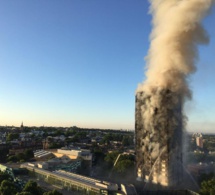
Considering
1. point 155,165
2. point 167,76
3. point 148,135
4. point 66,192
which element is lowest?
point 66,192

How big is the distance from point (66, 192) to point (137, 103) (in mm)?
18510

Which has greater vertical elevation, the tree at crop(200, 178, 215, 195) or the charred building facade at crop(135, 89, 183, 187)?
the charred building facade at crop(135, 89, 183, 187)

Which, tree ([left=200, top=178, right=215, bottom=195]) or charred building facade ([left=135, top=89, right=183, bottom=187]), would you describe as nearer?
tree ([left=200, top=178, right=215, bottom=195])

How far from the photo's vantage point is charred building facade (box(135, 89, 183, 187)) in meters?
43.5

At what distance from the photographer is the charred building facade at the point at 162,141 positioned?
43500mm

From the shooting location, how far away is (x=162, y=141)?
4438cm

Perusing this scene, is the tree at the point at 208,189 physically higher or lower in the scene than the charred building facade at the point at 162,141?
lower

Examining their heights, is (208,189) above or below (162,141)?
below

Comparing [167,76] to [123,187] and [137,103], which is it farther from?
[123,187]

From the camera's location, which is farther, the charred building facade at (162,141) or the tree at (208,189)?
the charred building facade at (162,141)

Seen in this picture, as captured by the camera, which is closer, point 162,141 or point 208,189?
point 208,189

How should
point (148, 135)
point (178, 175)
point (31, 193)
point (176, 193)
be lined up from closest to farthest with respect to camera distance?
1. point (31, 193)
2. point (176, 193)
3. point (178, 175)
4. point (148, 135)

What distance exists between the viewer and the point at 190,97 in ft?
147

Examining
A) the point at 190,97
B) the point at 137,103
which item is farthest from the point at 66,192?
the point at 190,97
